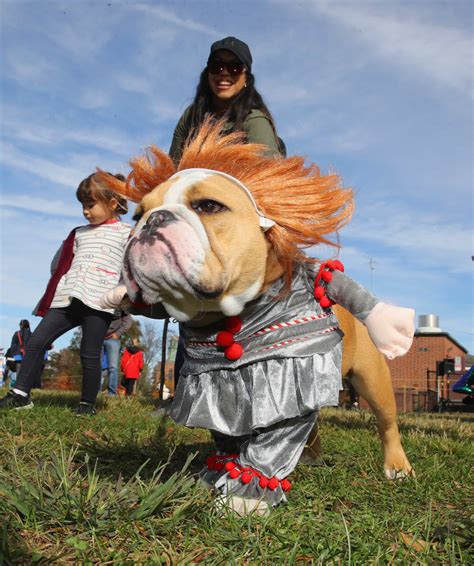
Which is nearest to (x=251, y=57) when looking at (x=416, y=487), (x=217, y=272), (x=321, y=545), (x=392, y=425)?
(x=217, y=272)

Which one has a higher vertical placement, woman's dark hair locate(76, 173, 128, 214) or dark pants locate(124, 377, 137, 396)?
woman's dark hair locate(76, 173, 128, 214)

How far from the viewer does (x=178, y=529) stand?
1768 mm

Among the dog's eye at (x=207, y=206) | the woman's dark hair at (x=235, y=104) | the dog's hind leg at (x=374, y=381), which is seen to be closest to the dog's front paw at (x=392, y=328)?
the dog's hind leg at (x=374, y=381)

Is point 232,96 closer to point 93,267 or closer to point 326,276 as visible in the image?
point 326,276

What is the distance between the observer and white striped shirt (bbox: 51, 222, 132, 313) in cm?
451

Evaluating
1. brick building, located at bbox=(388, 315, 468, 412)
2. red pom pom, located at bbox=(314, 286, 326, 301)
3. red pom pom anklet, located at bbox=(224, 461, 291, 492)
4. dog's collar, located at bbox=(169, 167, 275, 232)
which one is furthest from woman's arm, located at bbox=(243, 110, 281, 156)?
brick building, located at bbox=(388, 315, 468, 412)

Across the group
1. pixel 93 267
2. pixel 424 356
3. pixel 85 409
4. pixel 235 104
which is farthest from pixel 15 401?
pixel 424 356

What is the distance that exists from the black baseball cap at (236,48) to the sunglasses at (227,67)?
0.12 ft

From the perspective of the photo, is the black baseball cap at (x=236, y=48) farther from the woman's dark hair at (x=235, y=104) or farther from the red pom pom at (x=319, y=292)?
the red pom pom at (x=319, y=292)

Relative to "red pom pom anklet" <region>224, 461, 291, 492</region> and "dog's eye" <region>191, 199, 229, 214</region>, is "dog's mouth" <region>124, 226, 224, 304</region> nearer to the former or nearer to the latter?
"dog's eye" <region>191, 199, 229, 214</region>

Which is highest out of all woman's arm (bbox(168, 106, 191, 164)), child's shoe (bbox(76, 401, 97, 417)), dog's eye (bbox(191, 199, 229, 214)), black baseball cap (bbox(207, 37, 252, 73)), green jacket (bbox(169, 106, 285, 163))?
black baseball cap (bbox(207, 37, 252, 73))

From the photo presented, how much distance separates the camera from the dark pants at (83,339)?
456cm

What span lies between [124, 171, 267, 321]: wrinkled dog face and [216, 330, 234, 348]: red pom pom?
0.13 m

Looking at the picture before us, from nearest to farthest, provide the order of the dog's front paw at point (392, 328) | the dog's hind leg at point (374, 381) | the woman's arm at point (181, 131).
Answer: the dog's front paw at point (392, 328)
the dog's hind leg at point (374, 381)
the woman's arm at point (181, 131)
